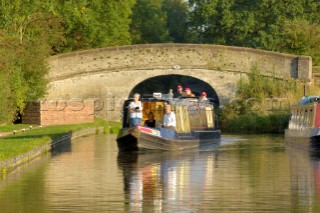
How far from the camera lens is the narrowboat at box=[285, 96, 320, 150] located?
3077 centimetres

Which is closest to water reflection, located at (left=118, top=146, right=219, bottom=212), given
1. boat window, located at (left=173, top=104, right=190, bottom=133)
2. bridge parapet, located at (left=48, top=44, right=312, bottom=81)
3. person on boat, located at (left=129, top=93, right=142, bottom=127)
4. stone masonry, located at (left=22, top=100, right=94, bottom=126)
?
person on boat, located at (left=129, top=93, right=142, bottom=127)

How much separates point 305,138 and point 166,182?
12.0 metres

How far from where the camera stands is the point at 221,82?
55156mm

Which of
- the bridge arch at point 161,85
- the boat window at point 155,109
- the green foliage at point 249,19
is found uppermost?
the green foliage at point 249,19

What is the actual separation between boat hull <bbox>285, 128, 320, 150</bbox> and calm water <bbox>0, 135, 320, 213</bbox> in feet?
2.03

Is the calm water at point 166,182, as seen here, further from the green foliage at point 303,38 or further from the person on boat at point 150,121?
the green foliage at point 303,38

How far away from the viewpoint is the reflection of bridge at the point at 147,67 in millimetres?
54062

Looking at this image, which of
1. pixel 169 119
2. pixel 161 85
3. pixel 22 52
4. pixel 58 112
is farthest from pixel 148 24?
pixel 169 119

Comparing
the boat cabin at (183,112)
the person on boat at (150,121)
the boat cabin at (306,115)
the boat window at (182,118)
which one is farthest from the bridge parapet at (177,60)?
the person on boat at (150,121)

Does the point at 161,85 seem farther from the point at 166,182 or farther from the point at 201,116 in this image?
the point at 166,182

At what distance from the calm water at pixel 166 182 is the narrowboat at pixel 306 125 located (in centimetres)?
72

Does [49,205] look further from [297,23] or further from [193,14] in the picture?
[193,14]

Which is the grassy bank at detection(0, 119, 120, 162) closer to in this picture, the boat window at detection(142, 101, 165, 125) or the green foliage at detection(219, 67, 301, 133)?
the boat window at detection(142, 101, 165, 125)

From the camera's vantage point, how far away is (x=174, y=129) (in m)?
30.9
